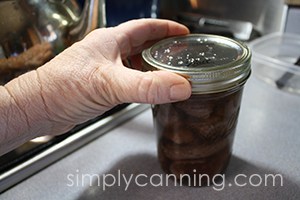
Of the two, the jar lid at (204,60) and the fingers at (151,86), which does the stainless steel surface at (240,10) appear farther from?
the fingers at (151,86)

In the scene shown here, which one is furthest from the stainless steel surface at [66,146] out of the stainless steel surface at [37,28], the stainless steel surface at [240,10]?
the stainless steel surface at [240,10]

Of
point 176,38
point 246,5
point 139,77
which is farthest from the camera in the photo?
point 246,5

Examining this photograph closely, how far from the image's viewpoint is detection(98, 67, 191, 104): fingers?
0.29 meters

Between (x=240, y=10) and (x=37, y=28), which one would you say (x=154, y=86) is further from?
(x=240, y=10)

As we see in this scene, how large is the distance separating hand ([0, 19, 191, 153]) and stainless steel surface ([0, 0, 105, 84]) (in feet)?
0.30

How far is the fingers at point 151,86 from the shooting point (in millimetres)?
294

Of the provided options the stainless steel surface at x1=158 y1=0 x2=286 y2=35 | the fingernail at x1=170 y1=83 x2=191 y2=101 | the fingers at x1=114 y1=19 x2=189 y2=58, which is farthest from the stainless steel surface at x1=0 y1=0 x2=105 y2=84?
the stainless steel surface at x1=158 y1=0 x2=286 y2=35

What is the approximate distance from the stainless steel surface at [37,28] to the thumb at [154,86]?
0.18 metres

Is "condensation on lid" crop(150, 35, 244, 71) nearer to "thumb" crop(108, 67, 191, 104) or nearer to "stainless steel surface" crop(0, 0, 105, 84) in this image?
"thumb" crop(108, 67, 191, 104)

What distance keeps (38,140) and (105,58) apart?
0.18 metres

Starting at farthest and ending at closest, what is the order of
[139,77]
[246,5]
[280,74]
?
[246,5] → [280,74] → [139,77]

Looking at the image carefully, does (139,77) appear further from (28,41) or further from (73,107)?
(28,41)

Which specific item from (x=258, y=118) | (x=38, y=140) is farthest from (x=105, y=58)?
(x=258, y=118)

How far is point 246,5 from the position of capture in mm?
759
